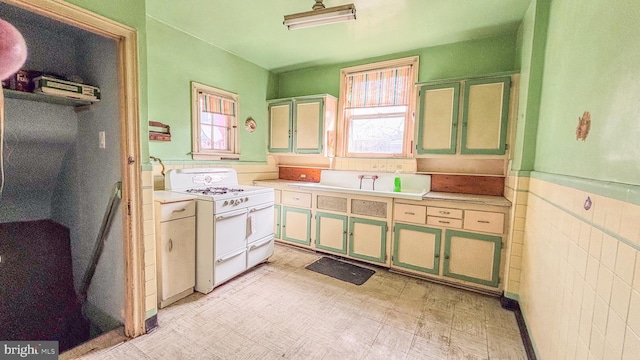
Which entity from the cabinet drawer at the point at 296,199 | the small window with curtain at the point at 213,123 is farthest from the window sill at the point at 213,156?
the cabinet drawer at the point at 296,199

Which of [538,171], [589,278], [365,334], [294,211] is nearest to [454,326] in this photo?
[365,334]

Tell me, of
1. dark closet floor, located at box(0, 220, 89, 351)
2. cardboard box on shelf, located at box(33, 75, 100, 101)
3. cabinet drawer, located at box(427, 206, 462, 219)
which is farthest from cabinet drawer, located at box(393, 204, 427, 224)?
dark closet floor, located at box(0, 220, 89, 351)

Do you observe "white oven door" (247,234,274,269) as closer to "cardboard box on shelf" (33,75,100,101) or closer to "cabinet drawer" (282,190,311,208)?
"cabinet drawer" (282,190,311,208)

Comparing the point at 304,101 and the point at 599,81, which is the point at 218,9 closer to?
the point at 304,101

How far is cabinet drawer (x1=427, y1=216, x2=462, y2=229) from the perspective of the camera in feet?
8.43

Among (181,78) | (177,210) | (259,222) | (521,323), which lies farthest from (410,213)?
(181,78)

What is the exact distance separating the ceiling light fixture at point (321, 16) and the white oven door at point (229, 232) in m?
1.81

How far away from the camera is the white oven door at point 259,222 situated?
2.80 meters

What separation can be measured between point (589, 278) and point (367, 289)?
176cm

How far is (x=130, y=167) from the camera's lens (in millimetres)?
1740

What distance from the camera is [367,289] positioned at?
260cm

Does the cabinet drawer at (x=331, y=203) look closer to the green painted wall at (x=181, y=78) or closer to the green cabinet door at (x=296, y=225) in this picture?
the green cabinet door at (x=296, y=225)

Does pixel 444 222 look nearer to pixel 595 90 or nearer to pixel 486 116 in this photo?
pixel 486 116

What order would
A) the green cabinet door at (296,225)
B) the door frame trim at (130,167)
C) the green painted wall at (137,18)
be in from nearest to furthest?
1. the green painted wall at (137,18)
2. the door frame trim at (130,167)
3. the green cabinet door at (296,225)
